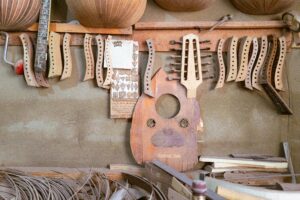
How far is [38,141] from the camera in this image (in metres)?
2.33

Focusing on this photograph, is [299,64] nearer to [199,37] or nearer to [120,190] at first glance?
[199,37]

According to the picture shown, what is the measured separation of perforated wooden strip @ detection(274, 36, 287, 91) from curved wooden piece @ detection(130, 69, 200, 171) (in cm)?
56

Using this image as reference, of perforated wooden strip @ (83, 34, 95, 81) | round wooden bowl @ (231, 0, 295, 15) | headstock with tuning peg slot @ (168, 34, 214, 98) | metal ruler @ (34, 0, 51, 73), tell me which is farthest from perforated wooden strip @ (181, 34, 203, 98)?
metal ruler @ (34, 0, 51, 73)

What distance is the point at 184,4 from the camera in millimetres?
2232

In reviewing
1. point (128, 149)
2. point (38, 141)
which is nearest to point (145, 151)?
point (128, 149)

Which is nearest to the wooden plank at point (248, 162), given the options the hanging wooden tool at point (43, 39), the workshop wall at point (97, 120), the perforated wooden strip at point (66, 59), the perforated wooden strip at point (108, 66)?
the workshop wall at point (97, 120)

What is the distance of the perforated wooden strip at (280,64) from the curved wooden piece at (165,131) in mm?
562

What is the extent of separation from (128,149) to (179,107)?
454mm

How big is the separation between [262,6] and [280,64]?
403 millimetres

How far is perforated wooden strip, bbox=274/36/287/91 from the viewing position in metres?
2.28

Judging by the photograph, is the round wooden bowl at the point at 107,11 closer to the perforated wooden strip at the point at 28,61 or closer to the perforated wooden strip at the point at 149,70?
the perforated wooden strip at the point at 149,70

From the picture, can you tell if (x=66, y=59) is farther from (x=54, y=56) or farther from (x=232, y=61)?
(x=232, y=61)

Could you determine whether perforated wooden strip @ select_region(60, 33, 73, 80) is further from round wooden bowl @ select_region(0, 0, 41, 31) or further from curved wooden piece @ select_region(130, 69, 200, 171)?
curved wooden piece @ select_region(130, 69, 200, 171)

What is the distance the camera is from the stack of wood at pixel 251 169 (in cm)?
217
